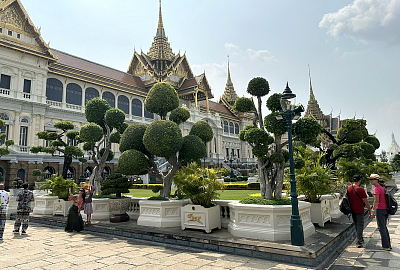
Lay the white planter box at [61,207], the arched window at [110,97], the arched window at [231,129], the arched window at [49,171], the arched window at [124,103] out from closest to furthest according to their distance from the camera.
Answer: the white planter box at [61,207] < the arched window at [49,171] < the arched window at [110,97] < the arched window at [124,103] < the arched window at [231,129]

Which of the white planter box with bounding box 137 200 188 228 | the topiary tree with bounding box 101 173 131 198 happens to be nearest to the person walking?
the topiary tree with bounding box 101 173 131 198

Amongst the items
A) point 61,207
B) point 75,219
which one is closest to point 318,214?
point 75,219

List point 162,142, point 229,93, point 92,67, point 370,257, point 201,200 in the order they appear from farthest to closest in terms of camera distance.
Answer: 1. point 229,93
2. point 92,67
3. point 162,142
4. point 201,200
5. point 370,257

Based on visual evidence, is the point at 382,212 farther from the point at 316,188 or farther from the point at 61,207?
the point at 61,207

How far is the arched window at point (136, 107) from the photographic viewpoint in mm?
35906

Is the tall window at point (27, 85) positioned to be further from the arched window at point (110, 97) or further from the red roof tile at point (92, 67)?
the arched window at point (110, 97)

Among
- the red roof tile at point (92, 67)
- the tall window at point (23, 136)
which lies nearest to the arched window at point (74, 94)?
the red roof tile at point (92, 67)

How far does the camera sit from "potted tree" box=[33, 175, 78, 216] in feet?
36.2

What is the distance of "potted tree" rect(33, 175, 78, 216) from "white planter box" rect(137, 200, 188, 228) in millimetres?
4543

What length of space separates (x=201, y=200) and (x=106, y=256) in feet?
8.61

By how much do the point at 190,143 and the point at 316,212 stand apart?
4.34 meters

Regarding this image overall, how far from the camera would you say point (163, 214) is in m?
7.96

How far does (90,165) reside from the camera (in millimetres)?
28828

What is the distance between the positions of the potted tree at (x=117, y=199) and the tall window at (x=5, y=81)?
20.7 metres
